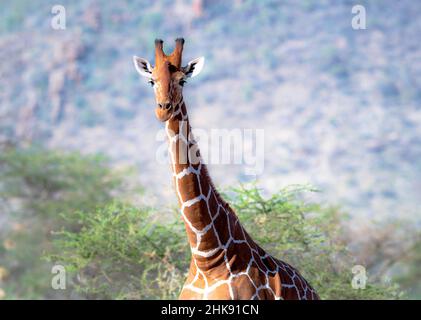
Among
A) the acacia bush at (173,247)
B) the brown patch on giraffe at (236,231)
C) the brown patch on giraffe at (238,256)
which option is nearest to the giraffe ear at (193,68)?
the brown patch on giraffe at (236,231)

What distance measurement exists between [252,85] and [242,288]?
610 inches

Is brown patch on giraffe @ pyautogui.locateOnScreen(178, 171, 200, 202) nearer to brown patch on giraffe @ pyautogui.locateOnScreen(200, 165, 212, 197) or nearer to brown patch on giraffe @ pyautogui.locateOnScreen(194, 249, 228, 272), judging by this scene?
brown patch on giraffe @ pyautogui.locateOnScreen(200, 165, 212, 197)

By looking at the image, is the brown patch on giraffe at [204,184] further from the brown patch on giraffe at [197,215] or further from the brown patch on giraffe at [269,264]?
the brown patch on giraffe at [269,264]

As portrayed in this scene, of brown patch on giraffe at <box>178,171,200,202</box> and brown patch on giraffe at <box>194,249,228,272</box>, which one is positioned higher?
brown patch on giraffe at <box>178,171,200,202</box>

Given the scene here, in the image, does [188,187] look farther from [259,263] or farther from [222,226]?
[259,263]

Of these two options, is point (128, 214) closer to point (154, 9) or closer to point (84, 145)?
point (84, 145)

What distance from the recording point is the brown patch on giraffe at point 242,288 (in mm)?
3684

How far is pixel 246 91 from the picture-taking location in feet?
61.6

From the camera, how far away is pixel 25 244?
47.0 ft

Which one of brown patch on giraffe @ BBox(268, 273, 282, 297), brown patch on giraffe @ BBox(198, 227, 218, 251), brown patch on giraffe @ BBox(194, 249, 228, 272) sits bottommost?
brown patch on giraffe @ BBox(268, 273, 282, 297)

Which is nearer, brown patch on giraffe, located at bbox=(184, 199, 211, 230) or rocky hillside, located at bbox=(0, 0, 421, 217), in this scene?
brown patch on giraffe, located at bbox=(184, 199, 211, 230)

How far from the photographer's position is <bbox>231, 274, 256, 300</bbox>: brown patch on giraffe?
12.1 ft

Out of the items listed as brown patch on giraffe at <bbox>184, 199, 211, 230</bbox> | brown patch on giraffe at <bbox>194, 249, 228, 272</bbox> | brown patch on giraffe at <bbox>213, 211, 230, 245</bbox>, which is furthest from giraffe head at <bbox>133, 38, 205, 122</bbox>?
brown patch on giraffe at <bbox>194, 249, 228, 272</bbox>
